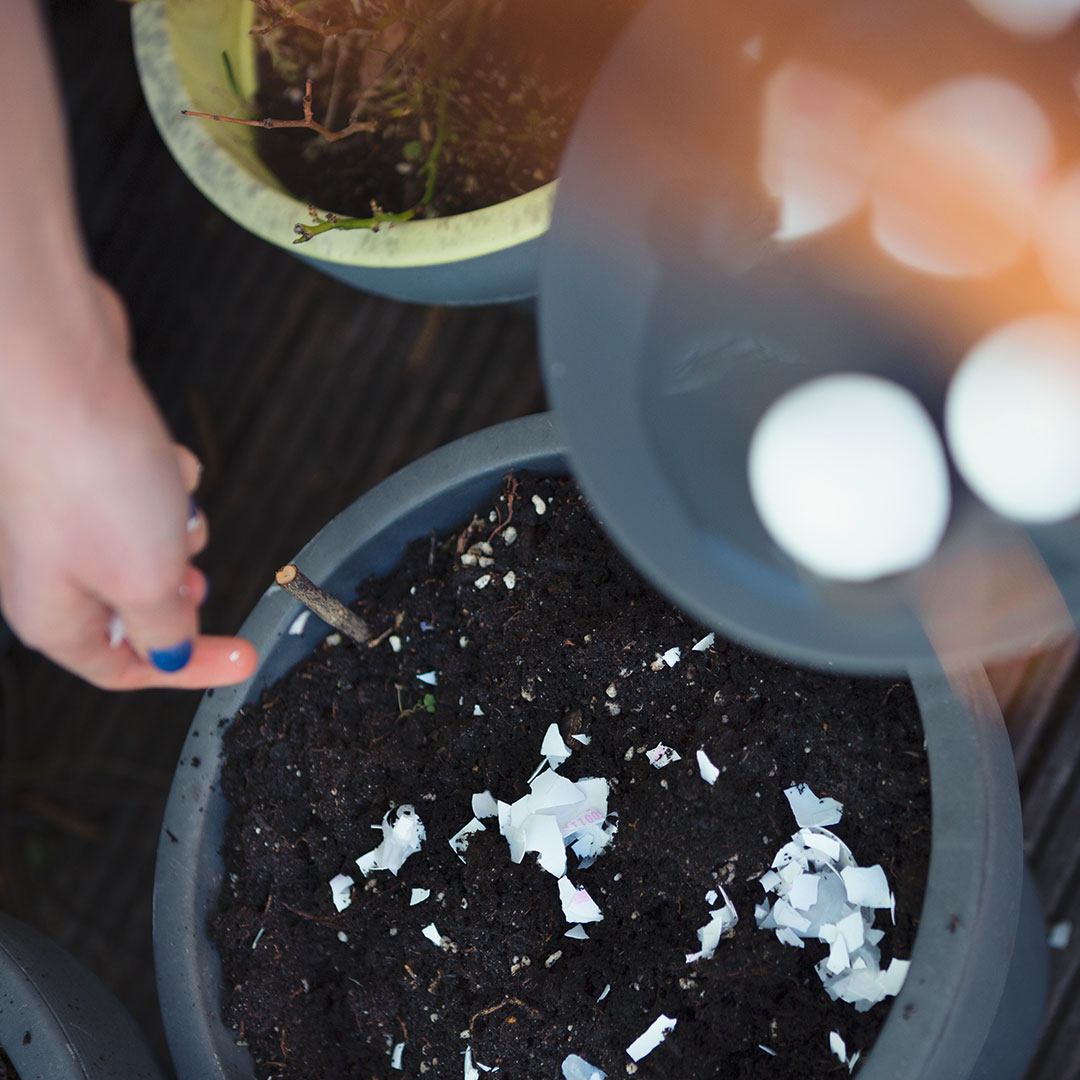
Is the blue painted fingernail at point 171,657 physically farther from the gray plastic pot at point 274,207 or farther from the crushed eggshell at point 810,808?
the crushed eggshell at point 810,808

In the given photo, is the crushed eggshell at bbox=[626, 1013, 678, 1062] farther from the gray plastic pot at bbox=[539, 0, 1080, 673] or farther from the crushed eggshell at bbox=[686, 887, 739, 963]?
the gray plastic pot at bbox=[539, 0, 1080, 673]

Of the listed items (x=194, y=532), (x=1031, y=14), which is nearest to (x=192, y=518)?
(x=194, y=532)

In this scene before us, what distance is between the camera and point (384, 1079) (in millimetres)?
912

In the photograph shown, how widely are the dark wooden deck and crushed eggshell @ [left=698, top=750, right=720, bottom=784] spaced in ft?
2.10

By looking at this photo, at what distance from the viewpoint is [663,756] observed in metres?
0.86

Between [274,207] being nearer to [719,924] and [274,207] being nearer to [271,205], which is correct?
[271,205]

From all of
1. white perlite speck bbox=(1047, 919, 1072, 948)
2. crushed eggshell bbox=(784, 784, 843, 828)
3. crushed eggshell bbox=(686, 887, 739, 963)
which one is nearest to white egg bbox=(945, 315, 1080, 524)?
crushed eggshell bbox=(784, 784, 843, 828)

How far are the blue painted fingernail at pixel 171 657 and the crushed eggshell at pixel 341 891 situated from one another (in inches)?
12.1

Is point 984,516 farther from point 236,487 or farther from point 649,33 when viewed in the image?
point 236,487

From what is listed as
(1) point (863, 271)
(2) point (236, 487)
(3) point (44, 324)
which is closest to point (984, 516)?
(1) point (863, 271)

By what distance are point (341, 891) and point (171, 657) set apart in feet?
1.09

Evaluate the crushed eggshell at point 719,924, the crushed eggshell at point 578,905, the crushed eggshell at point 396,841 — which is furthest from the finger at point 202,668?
the crushed eggshell at point 719,924

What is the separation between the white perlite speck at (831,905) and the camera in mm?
790

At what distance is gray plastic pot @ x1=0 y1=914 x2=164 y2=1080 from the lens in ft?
2.71
